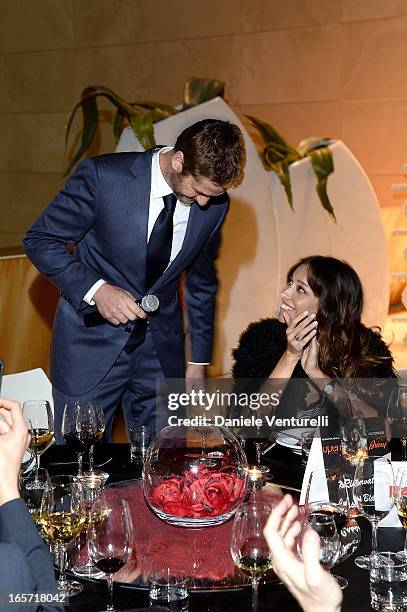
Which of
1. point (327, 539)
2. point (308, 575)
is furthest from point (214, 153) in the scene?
point (308, 575)

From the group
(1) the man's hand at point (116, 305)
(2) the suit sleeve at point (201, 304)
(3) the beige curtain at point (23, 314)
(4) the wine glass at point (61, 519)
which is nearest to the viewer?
(4) the wine glass at point (61, 519)

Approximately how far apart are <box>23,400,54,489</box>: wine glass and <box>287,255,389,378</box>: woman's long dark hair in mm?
1012

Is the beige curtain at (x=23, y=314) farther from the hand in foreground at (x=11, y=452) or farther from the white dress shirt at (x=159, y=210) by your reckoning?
the hand in foreground at (x=11, y=452)

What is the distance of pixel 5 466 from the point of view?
1174 millimetres

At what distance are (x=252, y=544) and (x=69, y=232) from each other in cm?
159

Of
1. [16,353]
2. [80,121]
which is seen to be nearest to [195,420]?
[16,353]

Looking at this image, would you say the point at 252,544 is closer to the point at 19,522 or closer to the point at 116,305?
the point at 19,522

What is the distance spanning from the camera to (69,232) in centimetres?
267

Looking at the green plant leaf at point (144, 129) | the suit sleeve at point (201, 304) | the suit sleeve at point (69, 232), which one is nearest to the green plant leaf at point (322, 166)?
the green plant leaf at point (144, 129)

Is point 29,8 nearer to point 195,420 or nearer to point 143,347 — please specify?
point 143,347

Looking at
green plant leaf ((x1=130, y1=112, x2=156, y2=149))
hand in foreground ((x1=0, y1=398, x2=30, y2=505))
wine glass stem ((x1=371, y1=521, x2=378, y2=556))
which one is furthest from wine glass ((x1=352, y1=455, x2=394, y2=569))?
green plant leaf ((x1=130, y1=112, x2=156, y2=149))

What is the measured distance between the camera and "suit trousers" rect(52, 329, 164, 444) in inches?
110

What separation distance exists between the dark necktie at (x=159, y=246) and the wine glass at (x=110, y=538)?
145 cm

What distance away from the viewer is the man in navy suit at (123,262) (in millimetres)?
2633
